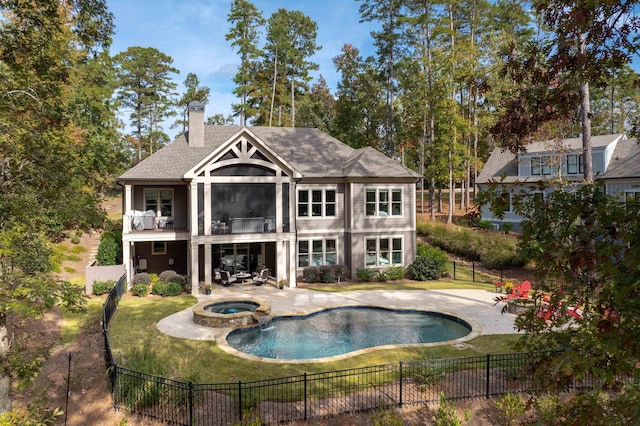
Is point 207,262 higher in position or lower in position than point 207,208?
lower

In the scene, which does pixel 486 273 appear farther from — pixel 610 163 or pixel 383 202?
pixel 610 163

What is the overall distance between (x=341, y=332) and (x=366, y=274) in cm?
928

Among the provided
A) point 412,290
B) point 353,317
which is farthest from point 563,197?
Result: point 412,290

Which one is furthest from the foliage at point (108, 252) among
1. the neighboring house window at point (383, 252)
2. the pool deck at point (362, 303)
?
the neighboring house window at point (383, 252)

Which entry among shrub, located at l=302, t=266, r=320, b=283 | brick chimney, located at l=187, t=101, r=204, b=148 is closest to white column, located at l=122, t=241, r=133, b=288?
brick chimney, located at l=187, t=101, r=204, b=148

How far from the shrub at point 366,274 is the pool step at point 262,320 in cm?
941

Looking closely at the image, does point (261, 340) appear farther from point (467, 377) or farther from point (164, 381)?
point (467, 377)

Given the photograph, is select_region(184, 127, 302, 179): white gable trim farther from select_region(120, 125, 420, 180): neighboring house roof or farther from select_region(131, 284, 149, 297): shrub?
select_region(131, 284, 149, 297): shrub

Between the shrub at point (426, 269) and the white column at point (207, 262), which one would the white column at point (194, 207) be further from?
the shrub at point (426, 269)

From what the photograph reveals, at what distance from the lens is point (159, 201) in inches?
982

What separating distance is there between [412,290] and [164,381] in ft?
52.2

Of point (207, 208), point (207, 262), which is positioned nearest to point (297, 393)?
point (207, 262)

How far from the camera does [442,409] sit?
9.42 m

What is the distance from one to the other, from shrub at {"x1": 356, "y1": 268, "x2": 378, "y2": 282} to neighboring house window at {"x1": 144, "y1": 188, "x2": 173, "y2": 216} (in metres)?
12.2
